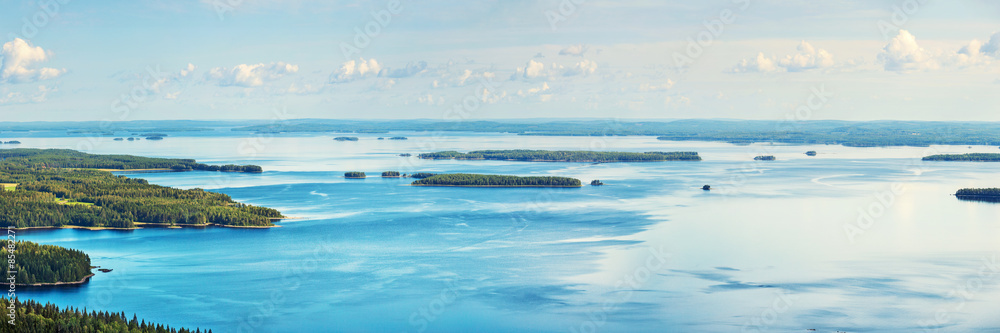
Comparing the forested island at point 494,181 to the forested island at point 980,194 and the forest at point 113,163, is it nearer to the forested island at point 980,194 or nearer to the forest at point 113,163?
the forest at point 113,163

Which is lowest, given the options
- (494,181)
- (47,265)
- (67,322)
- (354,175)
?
(67,322)

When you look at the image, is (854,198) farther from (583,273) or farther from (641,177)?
(583,273)

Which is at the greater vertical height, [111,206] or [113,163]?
[113,163]

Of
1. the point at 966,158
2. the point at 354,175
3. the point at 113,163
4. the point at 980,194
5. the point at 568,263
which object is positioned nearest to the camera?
the point at 568,263

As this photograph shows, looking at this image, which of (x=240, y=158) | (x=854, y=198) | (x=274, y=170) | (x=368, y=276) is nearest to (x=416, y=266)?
(x=368, y=276)

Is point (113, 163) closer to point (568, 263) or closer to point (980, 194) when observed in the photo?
point (568, 263)

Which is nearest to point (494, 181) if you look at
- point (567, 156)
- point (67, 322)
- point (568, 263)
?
point (568, 263)

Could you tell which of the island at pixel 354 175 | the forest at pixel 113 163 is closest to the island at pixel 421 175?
the island at pixel 354 175
